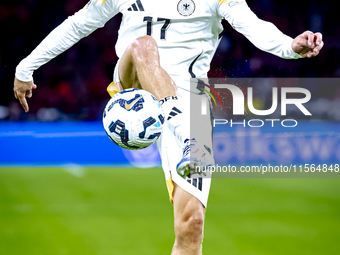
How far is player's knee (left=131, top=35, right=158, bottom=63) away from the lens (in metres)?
2.06

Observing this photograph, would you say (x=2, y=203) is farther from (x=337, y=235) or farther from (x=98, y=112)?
(x=98, y=112)

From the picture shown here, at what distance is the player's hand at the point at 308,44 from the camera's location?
174cm

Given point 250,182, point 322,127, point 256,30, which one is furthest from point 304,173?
point 256,30

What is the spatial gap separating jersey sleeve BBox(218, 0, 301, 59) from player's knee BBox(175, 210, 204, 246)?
94 centimetres

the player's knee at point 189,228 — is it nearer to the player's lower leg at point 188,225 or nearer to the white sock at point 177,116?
the player's lower leg at point 188,225

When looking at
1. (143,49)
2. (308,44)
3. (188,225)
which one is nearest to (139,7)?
(143,49)

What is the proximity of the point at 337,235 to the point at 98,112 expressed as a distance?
532 cm

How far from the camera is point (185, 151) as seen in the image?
1.83 m

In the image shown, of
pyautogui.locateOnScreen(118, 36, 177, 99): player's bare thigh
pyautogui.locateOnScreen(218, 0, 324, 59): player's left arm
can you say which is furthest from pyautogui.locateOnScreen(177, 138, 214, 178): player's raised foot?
pyautogui.locateOnScreen(218, 0, 324, 59): player's left arm

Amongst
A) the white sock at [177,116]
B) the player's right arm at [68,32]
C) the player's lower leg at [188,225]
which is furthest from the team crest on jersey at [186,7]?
the player's lower leg at [188,225]

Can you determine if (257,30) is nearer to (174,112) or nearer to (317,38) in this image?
(317,38)

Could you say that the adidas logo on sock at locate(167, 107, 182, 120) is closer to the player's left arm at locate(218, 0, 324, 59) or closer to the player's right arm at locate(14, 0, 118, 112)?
the player's left arm at locate(218, 0, 324, 59)

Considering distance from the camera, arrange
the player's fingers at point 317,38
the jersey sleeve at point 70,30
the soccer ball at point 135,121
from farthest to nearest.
Answer: 1. the jersey sleeve at point 70,30
2. the soccer ball at point 135,121
3. the player's fingers at point 317,38

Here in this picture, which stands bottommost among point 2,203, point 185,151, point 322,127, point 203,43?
point 322,127
